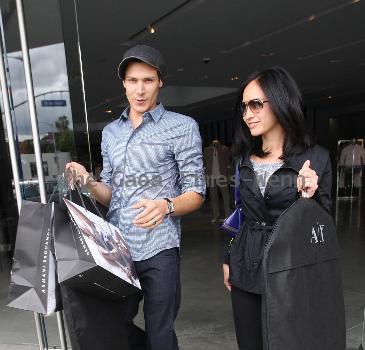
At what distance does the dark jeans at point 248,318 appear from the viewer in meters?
1.53

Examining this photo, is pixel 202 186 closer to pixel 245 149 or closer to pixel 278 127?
pixel 245 149

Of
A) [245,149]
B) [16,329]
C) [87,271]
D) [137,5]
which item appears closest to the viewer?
[87,271]

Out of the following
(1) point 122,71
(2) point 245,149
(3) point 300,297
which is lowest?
(3) point 300,297

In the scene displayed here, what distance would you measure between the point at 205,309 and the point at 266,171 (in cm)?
216

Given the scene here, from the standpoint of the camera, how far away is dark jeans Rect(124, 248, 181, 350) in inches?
60.2

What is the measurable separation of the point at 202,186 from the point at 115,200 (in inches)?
13.9

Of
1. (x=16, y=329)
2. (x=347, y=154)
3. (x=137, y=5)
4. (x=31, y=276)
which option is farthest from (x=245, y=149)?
(x=347, y=154)

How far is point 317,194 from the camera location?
139 centimetres

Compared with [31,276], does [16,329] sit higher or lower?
lower

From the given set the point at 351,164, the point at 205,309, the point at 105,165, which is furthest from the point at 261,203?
the point at 351,164

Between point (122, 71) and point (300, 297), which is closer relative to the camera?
point (300, 297)

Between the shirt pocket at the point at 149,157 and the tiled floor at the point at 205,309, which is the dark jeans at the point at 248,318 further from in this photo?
the tiled floor at the point at 205,309

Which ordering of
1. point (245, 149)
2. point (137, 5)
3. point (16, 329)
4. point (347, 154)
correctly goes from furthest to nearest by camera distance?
point (347, 154) → point (137, 5) → point (16, 329) → point (245, 149)

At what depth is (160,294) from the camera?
1533 mm
